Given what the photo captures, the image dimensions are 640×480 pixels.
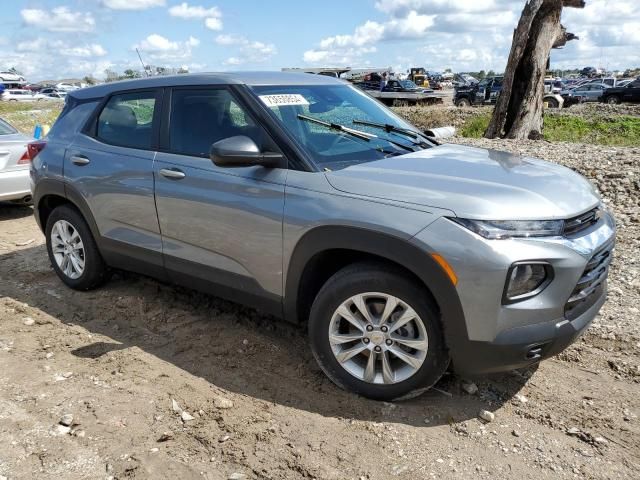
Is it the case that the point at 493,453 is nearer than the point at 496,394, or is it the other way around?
the point at 493,453

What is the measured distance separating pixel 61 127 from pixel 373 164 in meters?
3.07

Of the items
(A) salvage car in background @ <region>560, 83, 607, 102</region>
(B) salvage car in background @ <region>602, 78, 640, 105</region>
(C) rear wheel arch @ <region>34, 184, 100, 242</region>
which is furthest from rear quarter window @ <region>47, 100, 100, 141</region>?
(A) salvage car in background @ <region>560, 83, 607, 102</region>

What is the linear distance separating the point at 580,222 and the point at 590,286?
0.35 meters

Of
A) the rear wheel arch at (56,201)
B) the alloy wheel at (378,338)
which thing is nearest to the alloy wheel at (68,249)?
the rear wheel arch at (56,201)

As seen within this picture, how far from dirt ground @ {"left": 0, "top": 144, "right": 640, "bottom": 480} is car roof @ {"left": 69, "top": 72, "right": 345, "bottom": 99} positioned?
5.81ft

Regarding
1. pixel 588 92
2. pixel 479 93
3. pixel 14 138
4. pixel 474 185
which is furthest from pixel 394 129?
pixel 588 92

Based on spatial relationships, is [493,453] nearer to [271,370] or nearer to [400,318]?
[400,318]

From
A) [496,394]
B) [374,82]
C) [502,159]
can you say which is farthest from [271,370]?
[374,82]

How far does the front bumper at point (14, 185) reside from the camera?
7.51 m

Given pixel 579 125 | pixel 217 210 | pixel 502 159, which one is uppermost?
pixel 502 159

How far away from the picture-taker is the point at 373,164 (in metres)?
3.38

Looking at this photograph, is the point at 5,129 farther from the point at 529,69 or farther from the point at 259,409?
the point at 529,69

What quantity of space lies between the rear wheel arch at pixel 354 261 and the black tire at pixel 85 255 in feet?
7.07

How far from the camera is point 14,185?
299 inches
